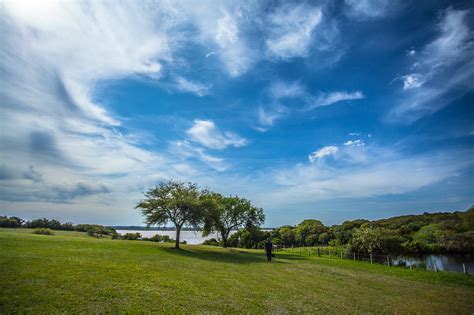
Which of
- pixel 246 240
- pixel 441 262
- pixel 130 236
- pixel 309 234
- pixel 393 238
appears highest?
pixel 393 238

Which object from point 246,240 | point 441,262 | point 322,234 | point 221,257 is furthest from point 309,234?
point 221,257

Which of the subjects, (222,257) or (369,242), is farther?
(369,242)

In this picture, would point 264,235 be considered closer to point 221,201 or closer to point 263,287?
point 221,201

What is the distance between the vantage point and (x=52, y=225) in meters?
55.2

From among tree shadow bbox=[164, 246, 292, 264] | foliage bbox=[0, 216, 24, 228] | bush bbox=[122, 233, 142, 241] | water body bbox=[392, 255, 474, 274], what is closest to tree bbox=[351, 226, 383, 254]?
water body bbox=[392, 255, 474, 274]

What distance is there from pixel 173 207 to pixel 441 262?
50.8 meters

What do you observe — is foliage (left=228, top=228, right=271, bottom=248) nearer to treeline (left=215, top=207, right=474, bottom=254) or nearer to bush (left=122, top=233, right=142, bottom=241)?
treeline (left=215, top=207, right=474, bottom=254)

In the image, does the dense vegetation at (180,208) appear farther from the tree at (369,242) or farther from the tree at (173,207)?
the tree at (369,242)

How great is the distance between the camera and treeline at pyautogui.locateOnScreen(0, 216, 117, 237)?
46188 mm

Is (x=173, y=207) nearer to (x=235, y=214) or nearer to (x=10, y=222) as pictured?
(x=235, y=214)

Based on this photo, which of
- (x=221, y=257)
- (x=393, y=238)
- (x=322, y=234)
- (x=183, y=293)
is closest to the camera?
(x=183, y=293)

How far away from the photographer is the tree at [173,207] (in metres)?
38.7

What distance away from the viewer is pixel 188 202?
127ft

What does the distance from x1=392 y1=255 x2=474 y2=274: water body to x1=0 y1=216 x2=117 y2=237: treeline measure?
61.7 meters
